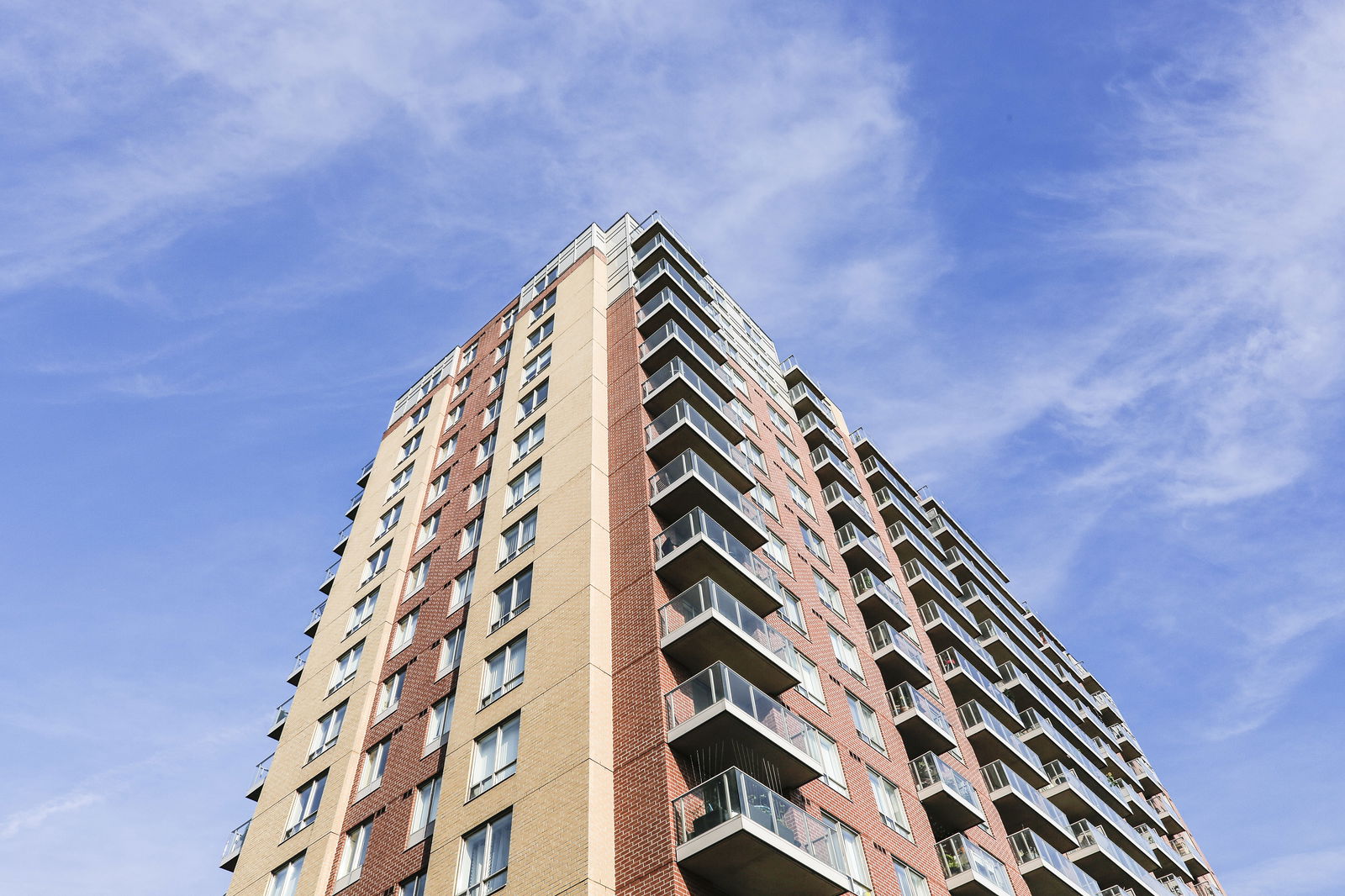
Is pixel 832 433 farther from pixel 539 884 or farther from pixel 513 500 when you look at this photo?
pixel 539 884

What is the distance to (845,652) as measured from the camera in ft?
110

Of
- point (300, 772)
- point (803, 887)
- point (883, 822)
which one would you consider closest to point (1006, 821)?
point (883, 822)

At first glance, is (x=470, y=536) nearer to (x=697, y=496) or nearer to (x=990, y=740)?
(x=697, y=496)

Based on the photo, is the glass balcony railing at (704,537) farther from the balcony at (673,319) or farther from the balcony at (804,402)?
the balcony at (804,402)

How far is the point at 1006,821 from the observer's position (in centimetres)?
3712

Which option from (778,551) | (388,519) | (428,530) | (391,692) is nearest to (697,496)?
Result: (778,551)

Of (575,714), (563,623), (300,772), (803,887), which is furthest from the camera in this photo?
(300,772)

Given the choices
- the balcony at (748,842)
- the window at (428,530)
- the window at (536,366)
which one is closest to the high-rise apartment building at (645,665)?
the balcony at (748,842)

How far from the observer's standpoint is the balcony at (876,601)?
38.4 meters

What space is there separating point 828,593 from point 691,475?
973 centimetres

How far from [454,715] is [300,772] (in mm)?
9566

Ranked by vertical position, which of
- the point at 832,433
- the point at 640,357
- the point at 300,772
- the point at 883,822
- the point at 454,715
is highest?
the point at 832,433

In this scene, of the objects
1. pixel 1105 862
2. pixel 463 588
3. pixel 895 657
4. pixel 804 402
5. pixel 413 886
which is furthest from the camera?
pixel 804 402

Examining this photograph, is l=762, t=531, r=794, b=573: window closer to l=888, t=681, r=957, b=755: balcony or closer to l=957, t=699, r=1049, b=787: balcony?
l=888, t=681, r=957, b=755: balcony
